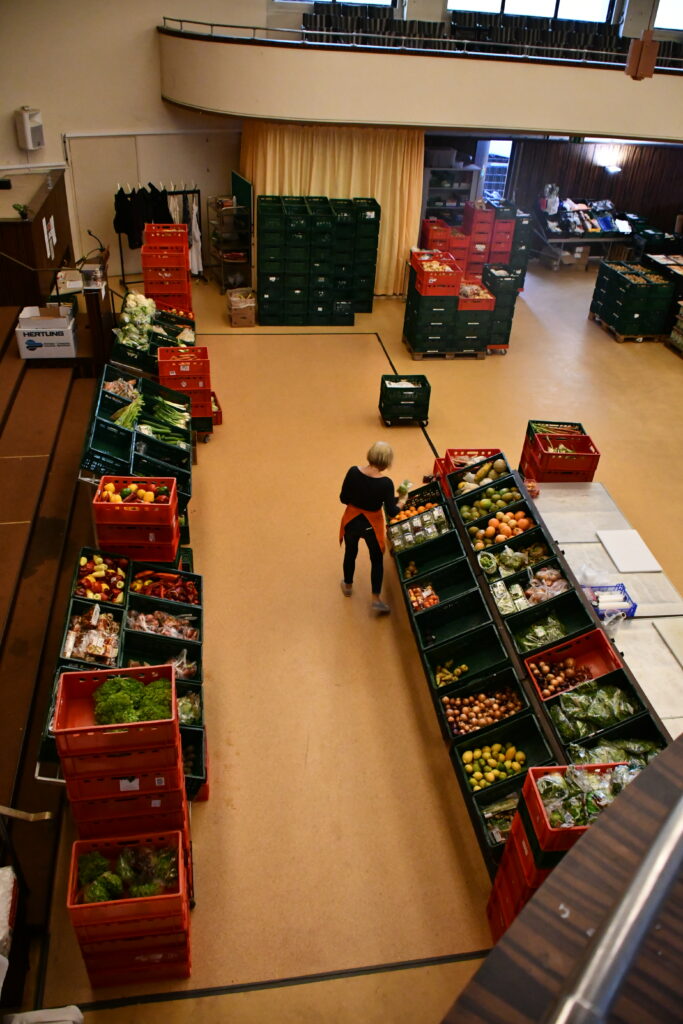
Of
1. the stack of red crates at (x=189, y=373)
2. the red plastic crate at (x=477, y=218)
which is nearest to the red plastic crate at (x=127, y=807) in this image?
the stack of red crates at (x=189, y=373)

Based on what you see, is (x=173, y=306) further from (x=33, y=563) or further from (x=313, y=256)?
(x=33, y=563)

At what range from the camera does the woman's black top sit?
5.71 meters

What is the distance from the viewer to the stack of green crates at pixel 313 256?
11.1 meters

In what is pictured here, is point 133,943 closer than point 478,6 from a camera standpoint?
Yes

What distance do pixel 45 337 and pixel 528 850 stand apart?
686 cm

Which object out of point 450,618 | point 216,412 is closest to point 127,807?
point 450,618

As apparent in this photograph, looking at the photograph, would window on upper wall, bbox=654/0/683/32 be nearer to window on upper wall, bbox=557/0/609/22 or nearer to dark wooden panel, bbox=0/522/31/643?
window on upper wall, bbox=557/0/609/22

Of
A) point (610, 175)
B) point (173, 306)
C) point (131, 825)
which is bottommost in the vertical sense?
point (131, 825)

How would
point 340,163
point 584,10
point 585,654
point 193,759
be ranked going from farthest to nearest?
point 584,10 < point 340,163 < point 585,654 < point 193,759

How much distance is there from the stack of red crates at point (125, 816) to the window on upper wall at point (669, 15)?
16.0 meters

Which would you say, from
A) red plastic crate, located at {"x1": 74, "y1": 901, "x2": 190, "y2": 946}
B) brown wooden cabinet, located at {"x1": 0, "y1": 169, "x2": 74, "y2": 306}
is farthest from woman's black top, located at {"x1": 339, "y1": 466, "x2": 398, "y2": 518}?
brown wooden cabinet, located at {"x1": 0, "y1": 169, "x2": 74, "y2": 306}

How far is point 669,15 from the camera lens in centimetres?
1422

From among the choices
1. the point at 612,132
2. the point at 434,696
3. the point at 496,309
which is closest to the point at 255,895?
the point at 434,696

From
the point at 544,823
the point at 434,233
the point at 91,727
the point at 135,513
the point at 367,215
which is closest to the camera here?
the point at 91,727
